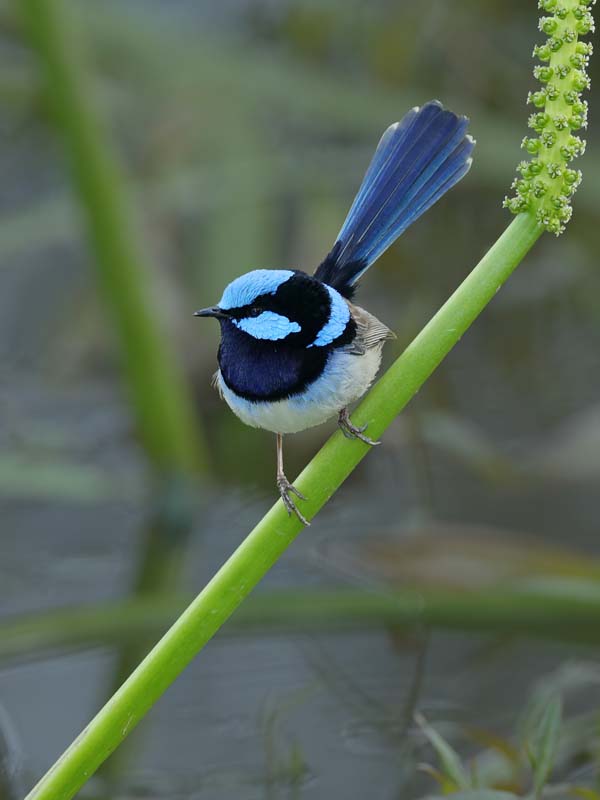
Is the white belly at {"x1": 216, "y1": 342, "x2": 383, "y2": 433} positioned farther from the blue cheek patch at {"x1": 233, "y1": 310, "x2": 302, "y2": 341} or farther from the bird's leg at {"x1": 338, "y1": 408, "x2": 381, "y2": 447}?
the bird's leg at {"x1": 338, "y1": 408, "x2": 381, "y2": 447}

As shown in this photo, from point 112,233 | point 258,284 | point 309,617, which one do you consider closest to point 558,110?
point 258,284

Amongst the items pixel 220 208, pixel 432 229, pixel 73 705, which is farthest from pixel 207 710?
pixel 432 229

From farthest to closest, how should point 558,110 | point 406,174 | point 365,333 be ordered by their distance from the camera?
point 365,333, point 406,174, point 558,110

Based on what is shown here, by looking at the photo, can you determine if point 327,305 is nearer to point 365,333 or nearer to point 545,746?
point 365,333

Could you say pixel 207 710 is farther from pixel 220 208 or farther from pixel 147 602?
pixel 220 208

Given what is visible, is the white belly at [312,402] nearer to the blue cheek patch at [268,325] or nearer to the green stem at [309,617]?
the blue cheek patch at [268,325]

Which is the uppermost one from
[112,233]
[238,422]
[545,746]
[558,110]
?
[558,110]

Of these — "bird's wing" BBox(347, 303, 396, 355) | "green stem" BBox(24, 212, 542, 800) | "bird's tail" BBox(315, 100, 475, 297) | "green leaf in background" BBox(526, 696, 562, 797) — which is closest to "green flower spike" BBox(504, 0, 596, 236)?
"green stem" BBox(24, 212, 542, 800)
